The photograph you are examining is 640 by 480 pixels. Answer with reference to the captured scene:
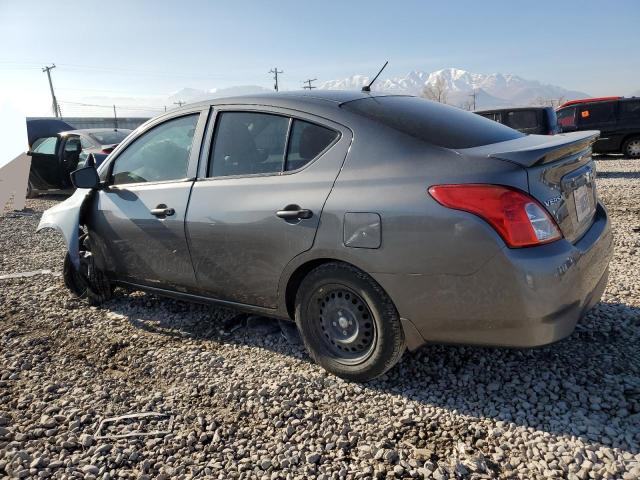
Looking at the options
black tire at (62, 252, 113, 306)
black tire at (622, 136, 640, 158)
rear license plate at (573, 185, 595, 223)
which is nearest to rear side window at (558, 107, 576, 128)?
black tire at (622, 136, 640, 158)

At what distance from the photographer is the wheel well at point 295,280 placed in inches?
105

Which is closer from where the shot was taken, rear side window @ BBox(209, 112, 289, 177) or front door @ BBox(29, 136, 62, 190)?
rear side window @ BBox(209, 112, 289, 177)

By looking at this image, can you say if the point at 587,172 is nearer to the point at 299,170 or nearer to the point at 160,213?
the point at 299,170

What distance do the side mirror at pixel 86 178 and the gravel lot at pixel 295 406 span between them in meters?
1.13

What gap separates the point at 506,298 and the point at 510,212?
1.27 ft

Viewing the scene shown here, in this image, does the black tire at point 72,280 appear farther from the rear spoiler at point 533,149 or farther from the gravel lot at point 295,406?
the rear spoiler at point 533,149

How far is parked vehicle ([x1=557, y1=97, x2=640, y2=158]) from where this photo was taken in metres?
13.0

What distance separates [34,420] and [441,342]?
2.21 m

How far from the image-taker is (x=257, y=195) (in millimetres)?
2824

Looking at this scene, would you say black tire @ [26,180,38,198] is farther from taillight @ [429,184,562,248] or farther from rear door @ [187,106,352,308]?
taillight @ [429,184,562,248]

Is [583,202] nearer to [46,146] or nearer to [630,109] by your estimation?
[46,146]

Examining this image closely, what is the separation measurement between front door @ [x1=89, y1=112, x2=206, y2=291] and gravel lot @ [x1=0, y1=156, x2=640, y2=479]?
52cm

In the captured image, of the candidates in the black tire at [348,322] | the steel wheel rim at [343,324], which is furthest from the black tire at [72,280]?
the steel wheel rim at [343,324]

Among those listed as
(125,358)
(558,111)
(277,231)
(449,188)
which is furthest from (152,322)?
(558,111)
